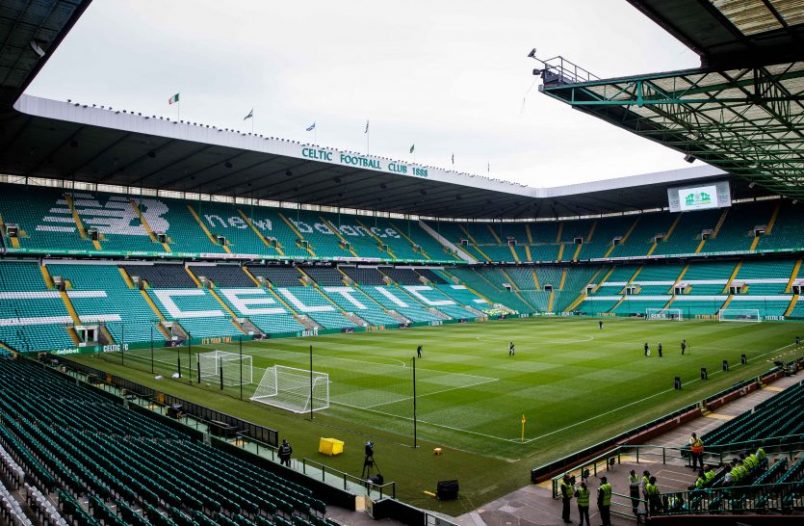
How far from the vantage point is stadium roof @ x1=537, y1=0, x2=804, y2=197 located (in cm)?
1439

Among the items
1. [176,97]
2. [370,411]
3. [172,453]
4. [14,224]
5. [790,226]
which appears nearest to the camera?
[172,453]

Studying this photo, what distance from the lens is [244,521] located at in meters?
10.9

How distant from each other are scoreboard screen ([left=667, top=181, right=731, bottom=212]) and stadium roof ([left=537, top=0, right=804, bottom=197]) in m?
24.0

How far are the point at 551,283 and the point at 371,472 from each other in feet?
240

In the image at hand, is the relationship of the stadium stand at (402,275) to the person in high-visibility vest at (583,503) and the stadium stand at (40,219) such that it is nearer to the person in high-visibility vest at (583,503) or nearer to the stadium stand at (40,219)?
the stadium stand at (40,219)

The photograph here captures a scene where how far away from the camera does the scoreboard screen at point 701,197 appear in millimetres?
53281

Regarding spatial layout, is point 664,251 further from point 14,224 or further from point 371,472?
point 14,224

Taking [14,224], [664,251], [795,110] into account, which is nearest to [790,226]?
[664,251]

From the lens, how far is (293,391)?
28.3 metres

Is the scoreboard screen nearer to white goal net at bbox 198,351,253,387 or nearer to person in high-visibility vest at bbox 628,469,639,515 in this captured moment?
white goal net at bbox 198,351,253,387

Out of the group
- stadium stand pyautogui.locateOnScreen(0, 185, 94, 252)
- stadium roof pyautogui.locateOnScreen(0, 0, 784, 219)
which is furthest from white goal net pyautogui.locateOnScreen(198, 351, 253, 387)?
stadium stand pyautogui.locateOnScreen(0, 185, 94, 252)

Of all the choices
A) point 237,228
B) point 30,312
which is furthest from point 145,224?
point 30,312

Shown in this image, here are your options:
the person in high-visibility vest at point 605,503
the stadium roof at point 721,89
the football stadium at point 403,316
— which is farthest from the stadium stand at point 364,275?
the person in high-visibility vest at point 605,503

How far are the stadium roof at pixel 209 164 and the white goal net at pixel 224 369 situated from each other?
17686mm
